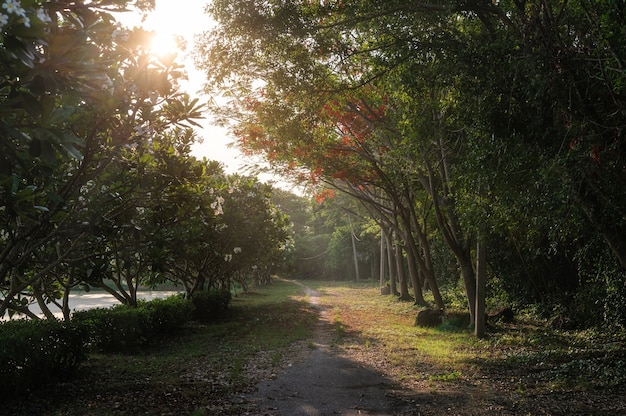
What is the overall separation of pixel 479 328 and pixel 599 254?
3510 millimetres

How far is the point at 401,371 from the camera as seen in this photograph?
950 centimetres

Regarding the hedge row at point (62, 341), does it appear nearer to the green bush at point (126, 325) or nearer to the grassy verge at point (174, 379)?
the green bush at point (126, 325)

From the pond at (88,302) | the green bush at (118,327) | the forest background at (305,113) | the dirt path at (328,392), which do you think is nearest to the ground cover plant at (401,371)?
the dirt path at (328,392)

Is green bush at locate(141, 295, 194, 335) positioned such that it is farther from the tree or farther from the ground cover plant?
the tree

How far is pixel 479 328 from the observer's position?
13406mm

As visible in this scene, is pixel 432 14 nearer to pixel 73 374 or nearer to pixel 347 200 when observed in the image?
pixel 73 374

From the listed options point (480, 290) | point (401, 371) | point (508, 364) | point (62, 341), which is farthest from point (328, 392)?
point (480, 290)

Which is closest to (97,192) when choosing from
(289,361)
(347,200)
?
(289,361)

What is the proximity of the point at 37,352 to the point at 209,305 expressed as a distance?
1224 cm

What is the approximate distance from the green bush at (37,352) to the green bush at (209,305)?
9.69 m

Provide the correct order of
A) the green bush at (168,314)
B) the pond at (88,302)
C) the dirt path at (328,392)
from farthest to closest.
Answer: the pond at (88,302) < the green bush at (168,314) < the dirt path at (328,392)

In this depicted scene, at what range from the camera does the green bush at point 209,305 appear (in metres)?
18.6

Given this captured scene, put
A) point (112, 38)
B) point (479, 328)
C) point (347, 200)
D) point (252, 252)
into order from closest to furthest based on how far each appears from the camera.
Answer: point (112, 38) < point (479, 328) < point (252, 252) < point (347, 200)

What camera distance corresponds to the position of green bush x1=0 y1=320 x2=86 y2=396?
656cm
